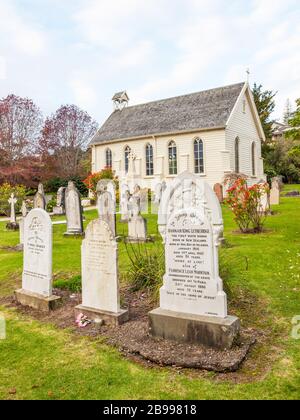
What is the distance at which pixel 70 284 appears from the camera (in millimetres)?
7137

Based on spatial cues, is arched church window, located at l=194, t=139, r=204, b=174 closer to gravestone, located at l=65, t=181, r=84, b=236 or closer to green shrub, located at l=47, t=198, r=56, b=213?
green shrub, located at l=47, t=198, r=56, b=213

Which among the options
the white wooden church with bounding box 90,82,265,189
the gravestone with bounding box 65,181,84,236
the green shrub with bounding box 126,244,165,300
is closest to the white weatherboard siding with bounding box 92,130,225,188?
the white wooden church with bounding box 90,82,265,189

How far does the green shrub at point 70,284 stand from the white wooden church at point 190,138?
2167 centimetres

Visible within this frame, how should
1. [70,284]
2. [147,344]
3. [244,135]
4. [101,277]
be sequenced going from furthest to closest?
[244,135]
[70,284]
[101,277]
[147,344]

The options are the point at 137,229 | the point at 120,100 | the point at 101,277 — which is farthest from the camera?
the point at 120,100

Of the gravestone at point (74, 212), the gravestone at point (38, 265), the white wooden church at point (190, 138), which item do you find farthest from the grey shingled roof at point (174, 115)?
the gravestone at point (38, 265)

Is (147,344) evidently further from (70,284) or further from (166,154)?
(166,154)

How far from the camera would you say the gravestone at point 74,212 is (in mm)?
13352

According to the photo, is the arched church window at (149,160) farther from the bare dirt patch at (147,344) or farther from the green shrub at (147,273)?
the bare dirt patch at (147,344)

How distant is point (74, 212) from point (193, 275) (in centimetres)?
959

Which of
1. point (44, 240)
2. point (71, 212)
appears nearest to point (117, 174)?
point (71, 212)

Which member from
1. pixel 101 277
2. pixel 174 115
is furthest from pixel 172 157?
pixel 101 277

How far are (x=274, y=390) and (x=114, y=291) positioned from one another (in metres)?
2.55
